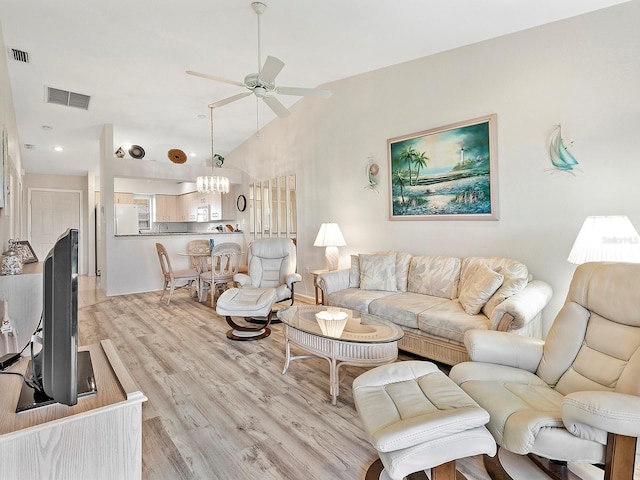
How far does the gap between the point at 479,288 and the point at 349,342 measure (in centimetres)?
124

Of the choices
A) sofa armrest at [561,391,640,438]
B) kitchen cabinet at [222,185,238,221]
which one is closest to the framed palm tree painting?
sofa armrest at [561,391,640,438]

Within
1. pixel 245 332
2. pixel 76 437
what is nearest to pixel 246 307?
pixel 245 332

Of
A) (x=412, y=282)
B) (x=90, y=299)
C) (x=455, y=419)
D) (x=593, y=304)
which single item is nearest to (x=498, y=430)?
(x=455, y=419)

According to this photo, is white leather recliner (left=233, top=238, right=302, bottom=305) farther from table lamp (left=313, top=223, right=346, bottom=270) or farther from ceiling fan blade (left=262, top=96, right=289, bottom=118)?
ceiling fan blade (left=262, top=96, right=289, bottom=118)

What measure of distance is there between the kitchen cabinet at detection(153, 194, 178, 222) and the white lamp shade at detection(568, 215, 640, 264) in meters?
8.93

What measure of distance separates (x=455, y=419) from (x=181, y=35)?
12.6 feet

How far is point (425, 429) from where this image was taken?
121 centimetres

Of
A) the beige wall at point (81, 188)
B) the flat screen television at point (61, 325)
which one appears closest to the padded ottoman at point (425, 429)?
the flat screen television at point (61, 325)

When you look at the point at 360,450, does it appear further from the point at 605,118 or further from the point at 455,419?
the point at 605,118

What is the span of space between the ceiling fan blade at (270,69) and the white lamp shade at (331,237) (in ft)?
6.72

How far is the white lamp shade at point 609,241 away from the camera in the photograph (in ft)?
6.82

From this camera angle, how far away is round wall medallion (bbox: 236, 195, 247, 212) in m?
6.96

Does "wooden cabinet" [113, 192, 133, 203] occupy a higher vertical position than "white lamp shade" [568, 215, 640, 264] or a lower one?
higher

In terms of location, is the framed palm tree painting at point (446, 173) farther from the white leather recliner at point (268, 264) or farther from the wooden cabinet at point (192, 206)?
the wooden cabinet at point (192, 206)
